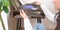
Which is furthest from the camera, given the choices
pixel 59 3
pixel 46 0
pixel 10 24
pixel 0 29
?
pixel 46 0

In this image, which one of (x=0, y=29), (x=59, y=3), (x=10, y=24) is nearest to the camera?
(x=0, y=29)

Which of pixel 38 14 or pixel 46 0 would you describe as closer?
pixel 38 14

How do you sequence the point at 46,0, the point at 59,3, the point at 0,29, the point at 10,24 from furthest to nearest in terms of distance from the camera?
1. the point at 46,0
2. the point at 10,24
3. the point at 59,3
4. the point at 0,29

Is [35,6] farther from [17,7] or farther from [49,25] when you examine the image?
[49,25]

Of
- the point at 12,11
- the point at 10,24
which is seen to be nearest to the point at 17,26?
the point at 10,24

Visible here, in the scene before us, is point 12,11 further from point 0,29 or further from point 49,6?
point 49,6

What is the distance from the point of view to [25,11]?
163 centimetres

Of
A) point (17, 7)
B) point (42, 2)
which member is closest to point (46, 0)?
point (42, 2)

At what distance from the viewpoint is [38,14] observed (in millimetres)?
1674

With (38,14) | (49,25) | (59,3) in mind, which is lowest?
(49,25)

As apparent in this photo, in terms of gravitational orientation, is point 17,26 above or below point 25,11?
below

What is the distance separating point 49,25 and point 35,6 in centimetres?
46

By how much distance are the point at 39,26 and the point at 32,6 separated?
0.26 m

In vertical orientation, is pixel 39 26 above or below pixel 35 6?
below
